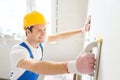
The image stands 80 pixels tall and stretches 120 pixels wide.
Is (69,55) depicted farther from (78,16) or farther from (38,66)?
(38,66)

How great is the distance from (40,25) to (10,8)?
1.63 metres

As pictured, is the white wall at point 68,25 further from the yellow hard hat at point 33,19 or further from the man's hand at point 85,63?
the man's hand at point 85,63

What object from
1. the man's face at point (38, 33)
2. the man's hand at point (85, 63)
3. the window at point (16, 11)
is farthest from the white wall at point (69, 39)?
the man's hand at point (85, 63)

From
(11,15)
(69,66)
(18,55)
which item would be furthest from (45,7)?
(69,66)

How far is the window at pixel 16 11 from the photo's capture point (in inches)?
100

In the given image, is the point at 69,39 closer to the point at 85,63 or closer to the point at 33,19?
the point at 33,19

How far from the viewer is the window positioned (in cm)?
255

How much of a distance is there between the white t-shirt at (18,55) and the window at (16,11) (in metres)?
1.15

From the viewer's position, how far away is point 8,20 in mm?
2762

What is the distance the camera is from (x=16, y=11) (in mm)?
2691

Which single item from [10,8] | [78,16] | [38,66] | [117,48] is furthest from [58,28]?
[117,48]

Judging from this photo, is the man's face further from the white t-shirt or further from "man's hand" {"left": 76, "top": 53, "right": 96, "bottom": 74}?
"man's hand" {"left": 76, "top": 53, "right": 96, "bottom": 74}

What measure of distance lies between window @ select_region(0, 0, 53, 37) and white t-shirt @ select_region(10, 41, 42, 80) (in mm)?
1152

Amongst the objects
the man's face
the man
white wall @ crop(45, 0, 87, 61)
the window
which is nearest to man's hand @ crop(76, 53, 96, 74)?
the man
